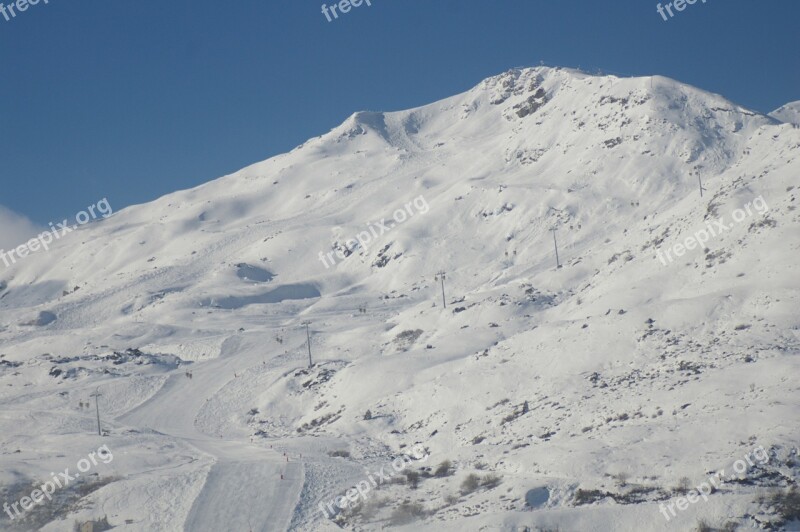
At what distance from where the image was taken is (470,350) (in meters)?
61.1

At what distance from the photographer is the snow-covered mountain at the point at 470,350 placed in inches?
1096

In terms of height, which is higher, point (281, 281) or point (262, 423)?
point (281, 281)

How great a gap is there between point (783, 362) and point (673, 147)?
323 ft

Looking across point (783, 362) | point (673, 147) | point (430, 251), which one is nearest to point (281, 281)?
point (430, 251)

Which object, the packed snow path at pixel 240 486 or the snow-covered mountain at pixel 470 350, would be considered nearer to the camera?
Result: the snow-covered mountain at pixel 470 350

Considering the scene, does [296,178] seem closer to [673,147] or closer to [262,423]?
[673,147]

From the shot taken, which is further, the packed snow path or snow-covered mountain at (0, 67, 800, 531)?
the packed snow path

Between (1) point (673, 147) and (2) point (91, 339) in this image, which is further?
(1) point (673, 147)

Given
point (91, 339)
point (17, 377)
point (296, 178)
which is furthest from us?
point (296, 178)

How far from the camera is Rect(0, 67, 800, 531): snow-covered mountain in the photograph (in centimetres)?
2783

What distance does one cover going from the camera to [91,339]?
96.3 metres

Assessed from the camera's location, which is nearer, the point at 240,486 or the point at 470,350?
the point at 240,486

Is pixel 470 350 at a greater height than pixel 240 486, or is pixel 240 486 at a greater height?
pixel 240 486

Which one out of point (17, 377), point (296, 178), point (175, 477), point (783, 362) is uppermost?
point (296, 178)
